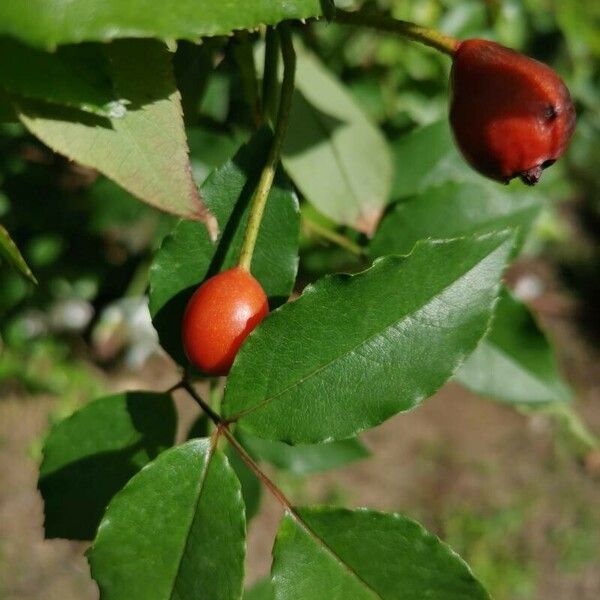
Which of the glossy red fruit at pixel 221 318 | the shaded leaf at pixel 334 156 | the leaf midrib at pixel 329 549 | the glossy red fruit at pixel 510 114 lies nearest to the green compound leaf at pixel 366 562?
the leaf midrib at pixel 329 549

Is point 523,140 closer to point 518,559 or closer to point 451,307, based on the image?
point 451,307

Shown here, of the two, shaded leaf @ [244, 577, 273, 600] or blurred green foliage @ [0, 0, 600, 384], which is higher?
blurred green foliage @ [0, 0, 600, 384]

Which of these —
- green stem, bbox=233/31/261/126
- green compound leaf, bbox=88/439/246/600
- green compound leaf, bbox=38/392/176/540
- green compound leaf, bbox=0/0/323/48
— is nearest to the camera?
green compound leaf, bbox=0/0/323/48

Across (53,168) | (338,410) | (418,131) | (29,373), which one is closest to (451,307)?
(338,410)

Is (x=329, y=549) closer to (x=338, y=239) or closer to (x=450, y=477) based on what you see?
(x=338, y=239)

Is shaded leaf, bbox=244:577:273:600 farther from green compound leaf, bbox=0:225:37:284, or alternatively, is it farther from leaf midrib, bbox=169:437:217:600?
green compound leaf, bbox=0:225:37:284

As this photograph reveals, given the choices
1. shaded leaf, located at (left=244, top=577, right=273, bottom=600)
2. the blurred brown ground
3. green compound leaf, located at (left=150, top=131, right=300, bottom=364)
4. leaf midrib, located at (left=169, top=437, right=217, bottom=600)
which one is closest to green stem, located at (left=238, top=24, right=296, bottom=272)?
green compound leaf, located at (left=150, top=131, right=300, bottom=364)

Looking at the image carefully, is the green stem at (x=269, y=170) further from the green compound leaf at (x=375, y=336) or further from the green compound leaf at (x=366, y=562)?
the green compound leaf at (x=366, y=562)
